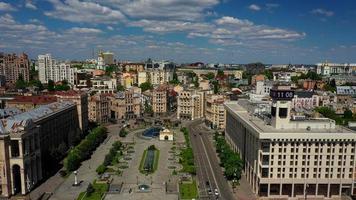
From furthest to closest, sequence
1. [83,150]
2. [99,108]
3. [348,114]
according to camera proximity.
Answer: [99,108] → [348,114] → [83,150]

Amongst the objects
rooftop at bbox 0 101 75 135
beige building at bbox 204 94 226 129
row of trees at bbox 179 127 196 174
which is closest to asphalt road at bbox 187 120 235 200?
row of trees at bbox 179 127 196 174

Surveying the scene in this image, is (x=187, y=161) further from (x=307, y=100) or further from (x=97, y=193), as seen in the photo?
(x=307, y=100)

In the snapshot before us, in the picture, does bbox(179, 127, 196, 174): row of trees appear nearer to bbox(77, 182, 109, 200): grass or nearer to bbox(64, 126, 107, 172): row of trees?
bbox(77, 182, 109, 200): grass

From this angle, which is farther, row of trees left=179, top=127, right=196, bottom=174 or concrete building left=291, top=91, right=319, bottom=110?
concrete building left=291, top=91, right=319, bottom=110

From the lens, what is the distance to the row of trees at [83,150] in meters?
105

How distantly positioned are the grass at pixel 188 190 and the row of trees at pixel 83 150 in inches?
1350

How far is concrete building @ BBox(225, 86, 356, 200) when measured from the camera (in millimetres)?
84688

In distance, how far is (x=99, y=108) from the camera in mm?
180625

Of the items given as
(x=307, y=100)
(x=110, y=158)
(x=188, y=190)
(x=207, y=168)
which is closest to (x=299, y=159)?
(x=188, y=190)

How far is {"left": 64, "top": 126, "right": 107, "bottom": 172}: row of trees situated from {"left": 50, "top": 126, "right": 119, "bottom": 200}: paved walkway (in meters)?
1.75

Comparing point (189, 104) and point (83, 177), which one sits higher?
point (189, 104)

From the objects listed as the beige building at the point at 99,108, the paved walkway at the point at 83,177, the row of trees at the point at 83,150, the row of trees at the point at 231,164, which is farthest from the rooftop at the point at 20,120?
the beige building at the point at 99,108

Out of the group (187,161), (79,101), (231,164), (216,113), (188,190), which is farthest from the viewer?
(216,113)

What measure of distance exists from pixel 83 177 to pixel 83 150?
18835 millimetres
